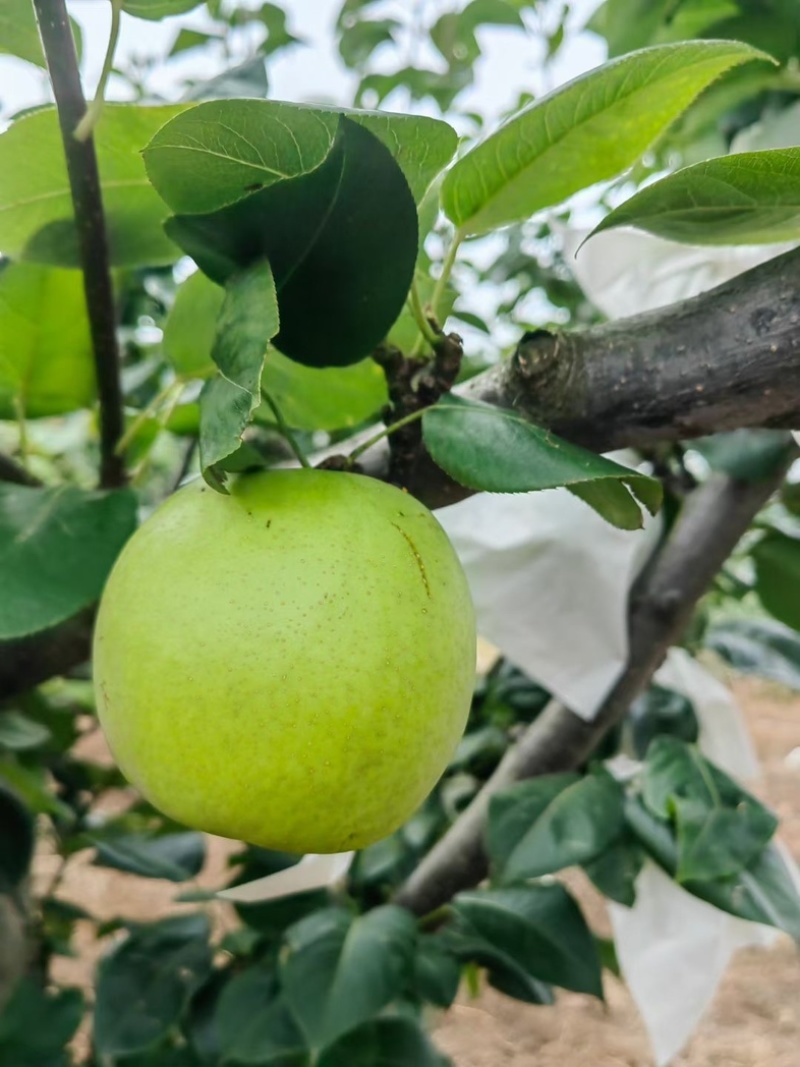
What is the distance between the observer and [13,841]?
2.16ft

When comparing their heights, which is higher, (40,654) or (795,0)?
(795,0)

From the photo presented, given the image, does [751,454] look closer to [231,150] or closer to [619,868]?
[619,868]

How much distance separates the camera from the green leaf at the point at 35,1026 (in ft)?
2.40

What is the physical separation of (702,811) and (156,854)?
47 cm

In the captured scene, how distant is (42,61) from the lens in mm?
391

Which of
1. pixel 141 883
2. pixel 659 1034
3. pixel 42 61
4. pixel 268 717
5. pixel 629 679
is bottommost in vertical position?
pixel 141 883

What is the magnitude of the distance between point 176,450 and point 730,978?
1.29 metres

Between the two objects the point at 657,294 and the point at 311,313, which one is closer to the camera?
the point at 311,313

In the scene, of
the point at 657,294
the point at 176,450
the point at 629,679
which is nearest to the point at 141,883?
the point at 176,450

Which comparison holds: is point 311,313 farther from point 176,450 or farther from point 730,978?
point 730,978

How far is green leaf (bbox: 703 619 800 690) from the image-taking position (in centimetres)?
92

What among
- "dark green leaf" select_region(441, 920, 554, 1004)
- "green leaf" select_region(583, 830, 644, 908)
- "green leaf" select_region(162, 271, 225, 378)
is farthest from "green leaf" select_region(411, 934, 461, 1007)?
"green leaf" select_region(162, 271, 225, 378)

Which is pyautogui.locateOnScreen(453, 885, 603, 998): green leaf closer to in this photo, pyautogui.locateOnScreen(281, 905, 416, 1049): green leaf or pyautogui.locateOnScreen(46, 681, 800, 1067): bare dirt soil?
pyautogui.locateOnScreen(281, 905, 416, 1049): green leaf

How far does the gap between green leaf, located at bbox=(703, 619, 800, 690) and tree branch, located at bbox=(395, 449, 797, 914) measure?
10.9 inches
